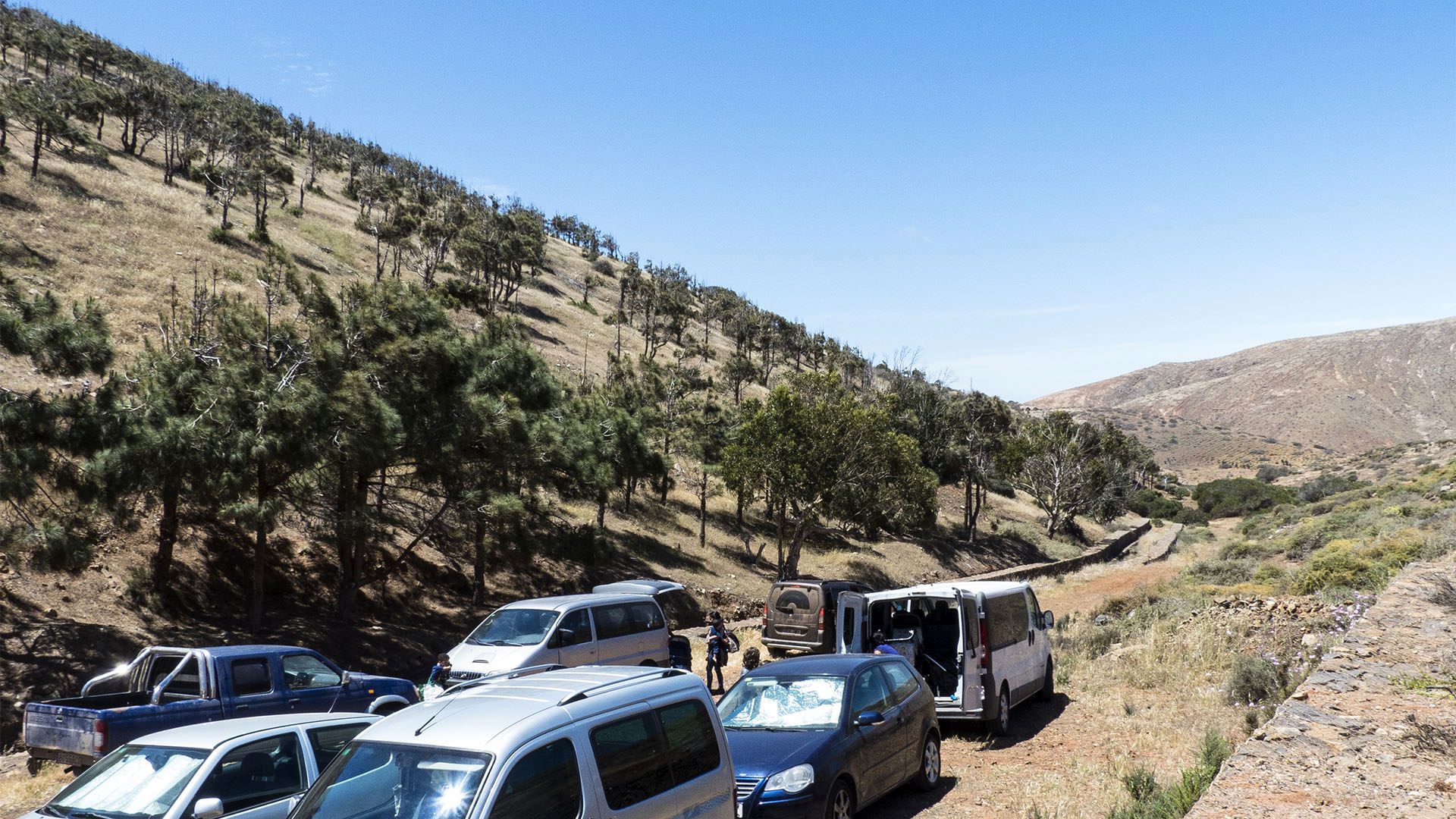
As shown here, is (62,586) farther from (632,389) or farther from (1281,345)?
(1281,345)

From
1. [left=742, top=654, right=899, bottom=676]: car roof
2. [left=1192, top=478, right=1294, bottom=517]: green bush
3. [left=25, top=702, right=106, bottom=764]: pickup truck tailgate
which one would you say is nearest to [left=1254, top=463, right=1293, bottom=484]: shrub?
[left=1192, top=478, right=1294, bottom=517]: green bush

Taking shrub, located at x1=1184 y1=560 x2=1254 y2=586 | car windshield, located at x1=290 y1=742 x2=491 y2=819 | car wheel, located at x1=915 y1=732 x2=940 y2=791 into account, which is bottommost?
shrub, located at x1=1184 y1=560 x2=1254 y2=586

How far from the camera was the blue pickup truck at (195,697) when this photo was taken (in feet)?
28.2

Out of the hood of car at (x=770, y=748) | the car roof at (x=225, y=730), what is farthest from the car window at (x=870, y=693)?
the car roof at (x=225, y=730)

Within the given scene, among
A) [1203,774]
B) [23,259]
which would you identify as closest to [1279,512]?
[1203,774]

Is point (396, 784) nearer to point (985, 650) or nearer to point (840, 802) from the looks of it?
point (840, 802)

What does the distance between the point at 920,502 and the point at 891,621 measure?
97.9 feet

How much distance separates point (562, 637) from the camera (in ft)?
45.4

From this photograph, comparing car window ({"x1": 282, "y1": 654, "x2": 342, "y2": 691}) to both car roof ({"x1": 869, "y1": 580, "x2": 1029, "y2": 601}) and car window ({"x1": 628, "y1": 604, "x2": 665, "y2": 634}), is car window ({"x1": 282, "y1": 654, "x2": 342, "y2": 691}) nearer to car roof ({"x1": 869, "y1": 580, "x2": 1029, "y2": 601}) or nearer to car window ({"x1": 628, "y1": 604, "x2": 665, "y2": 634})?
car window ({"x1": 628, "y1": 604, "x2": 665, "y2": 634})

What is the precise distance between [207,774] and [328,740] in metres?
0.94

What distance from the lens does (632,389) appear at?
44.8 metres

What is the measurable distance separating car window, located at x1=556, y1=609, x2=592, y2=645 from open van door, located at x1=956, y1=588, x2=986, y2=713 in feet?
19.2

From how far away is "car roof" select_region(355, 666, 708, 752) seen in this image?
489 centimetres

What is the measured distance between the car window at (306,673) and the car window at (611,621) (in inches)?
175
